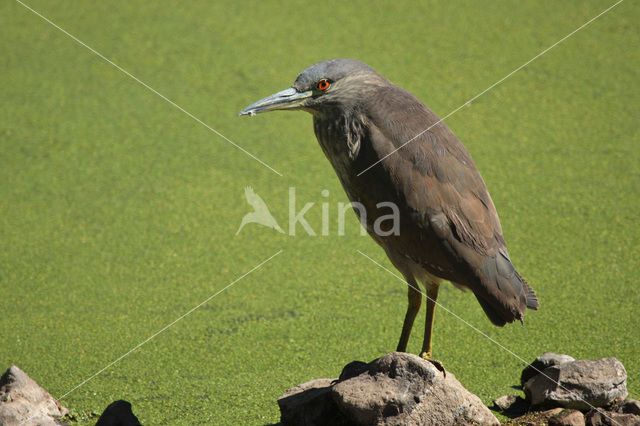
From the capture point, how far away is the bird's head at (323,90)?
1980 mm

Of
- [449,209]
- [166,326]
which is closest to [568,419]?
[449,209]

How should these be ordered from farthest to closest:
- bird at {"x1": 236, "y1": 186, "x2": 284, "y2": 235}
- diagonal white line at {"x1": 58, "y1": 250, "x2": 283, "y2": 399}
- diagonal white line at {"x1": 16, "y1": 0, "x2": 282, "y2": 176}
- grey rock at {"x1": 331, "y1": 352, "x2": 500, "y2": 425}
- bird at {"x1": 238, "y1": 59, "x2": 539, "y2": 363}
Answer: diagonal white line at {"x1": 16, "y1": 0, "x2": 282, "y2": 176}, bird at {"x1": 236, "y1": 186, "x2": 284, "y2": 235}, diagonal white line at {"x1": 58, "y1": 250, "x2": 283, "y2": 399}, bird at {"x1": 238, "y1": 59, "x2": 539, "y2": 363}, grey rock at {"x1": 331, "y1": 352, "x2": 500, "y2": 425}

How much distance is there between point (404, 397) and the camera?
5.69 feet

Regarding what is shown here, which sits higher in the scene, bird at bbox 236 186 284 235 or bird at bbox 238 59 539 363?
bird at bbox 238 59 539 363

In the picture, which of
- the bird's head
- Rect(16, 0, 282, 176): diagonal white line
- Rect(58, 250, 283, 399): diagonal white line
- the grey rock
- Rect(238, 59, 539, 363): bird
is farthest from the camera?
Rect(16, 0, 282, 176): diagonal white line

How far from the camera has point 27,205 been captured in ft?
10.1

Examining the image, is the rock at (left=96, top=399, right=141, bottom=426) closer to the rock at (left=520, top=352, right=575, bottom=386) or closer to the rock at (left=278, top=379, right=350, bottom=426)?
the rock at (left=278, top=379, right=350, bottom=426)

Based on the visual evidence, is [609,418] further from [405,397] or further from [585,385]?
[405,397]

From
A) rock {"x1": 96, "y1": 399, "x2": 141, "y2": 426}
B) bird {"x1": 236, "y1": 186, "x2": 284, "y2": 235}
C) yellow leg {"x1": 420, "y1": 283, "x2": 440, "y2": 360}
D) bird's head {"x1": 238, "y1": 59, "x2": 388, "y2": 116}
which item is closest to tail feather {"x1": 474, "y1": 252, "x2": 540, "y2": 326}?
yellow leg {"x1": 420, "y1": 283, "x2": 440, "y2": 360}

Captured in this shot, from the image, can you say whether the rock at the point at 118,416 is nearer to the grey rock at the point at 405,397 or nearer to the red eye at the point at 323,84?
the grey rock at the point at 405,397

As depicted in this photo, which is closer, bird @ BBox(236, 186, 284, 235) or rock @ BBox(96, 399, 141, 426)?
rock @ BBox(96, 399, 141, 426)

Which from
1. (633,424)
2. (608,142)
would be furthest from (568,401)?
(608,142)

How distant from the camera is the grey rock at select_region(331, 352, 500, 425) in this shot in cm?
173

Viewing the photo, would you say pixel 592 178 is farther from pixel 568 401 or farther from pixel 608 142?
pixel 568 401
